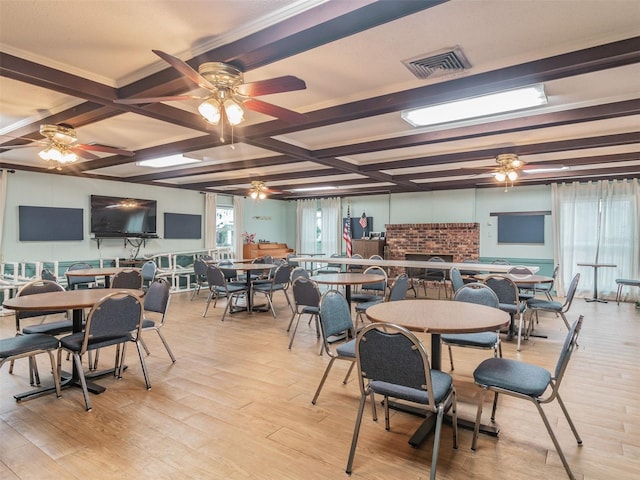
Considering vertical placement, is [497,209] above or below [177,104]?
below

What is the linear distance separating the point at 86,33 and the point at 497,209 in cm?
864

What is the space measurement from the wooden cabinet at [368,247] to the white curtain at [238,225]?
321cm

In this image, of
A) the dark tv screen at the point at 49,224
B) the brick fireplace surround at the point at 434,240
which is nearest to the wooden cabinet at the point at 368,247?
the brick fireplace surround at the point at 434,240

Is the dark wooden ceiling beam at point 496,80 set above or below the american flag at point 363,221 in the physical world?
above

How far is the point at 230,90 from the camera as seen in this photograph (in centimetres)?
250

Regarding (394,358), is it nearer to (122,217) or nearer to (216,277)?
(216,277)

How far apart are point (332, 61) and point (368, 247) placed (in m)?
7.70

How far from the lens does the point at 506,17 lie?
212cm

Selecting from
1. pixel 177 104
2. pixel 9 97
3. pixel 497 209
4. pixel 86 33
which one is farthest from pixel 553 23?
pixel 497 209

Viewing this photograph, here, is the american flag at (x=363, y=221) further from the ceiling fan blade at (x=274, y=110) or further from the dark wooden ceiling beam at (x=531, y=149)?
the ceiling fan blade at (x=274, y=110)

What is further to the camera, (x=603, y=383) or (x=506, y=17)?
(x=603, y=383)

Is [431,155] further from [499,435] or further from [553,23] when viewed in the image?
[499,435]

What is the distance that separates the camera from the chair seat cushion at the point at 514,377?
2037 millimetres

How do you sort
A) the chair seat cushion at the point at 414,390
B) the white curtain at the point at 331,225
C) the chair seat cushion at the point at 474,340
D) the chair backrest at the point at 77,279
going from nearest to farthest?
the chair seat cushion at the point at 414,390, the chair seat cushion at the point at 474,340, the chair backrest at the point at 77,279, the white curtain at the point at 331,225
